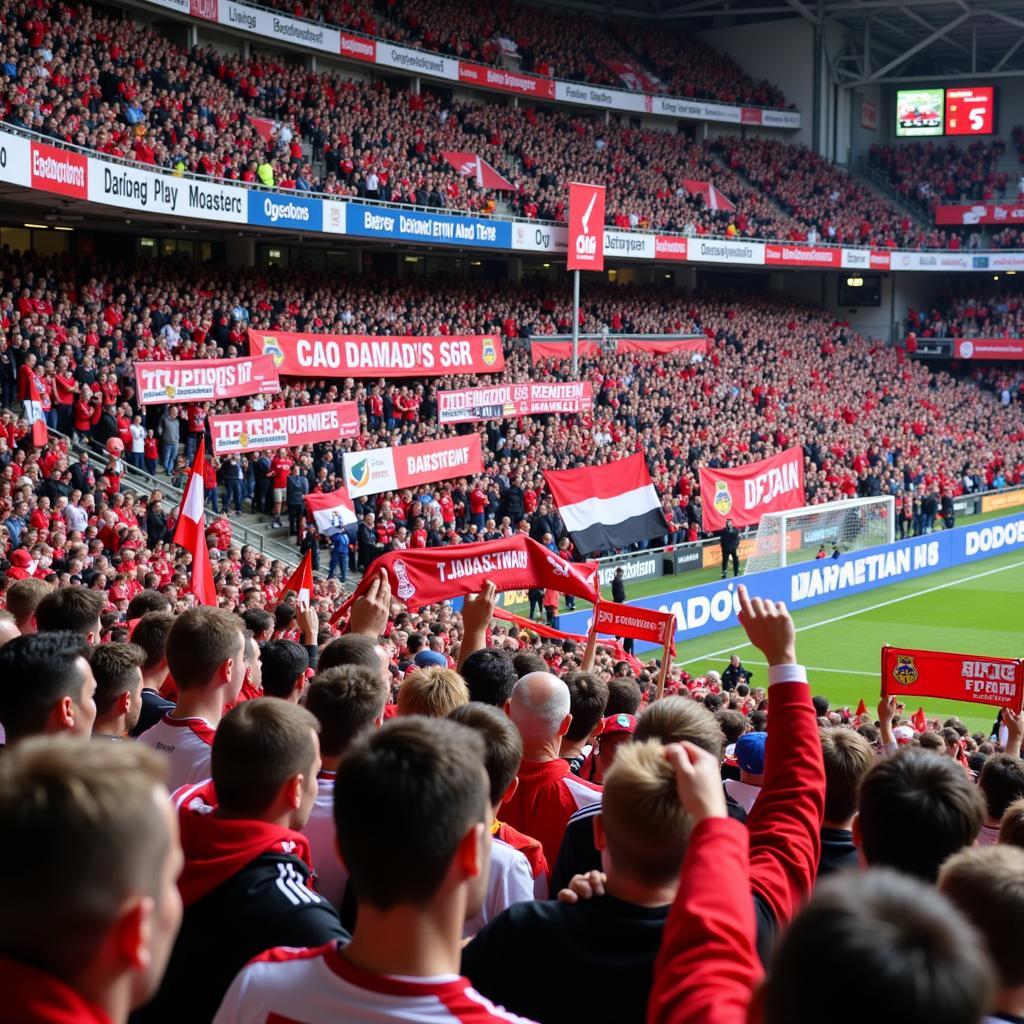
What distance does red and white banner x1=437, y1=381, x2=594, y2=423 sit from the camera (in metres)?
30.1

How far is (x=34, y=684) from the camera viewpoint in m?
4.27

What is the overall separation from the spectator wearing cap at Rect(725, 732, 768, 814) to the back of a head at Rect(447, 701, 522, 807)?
258 cm

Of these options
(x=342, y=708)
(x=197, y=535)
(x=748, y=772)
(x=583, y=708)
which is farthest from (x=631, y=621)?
(x=342, y=708)

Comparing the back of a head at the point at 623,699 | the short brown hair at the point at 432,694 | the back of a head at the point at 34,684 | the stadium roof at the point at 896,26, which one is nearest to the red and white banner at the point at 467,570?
the back of a head at the point at 623,699

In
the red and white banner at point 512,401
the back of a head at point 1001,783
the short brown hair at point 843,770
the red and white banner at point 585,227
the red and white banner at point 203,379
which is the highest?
the red and white banner at point 585,227

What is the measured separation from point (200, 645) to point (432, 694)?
90 cm

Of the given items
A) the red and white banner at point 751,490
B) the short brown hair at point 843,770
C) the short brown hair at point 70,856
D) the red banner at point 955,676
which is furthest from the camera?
the red and white banner at point 751,490

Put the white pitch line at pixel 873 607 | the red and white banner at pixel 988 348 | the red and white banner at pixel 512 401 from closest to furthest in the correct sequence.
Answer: the white pitch line at pixel 873 607
the red and white banner at pixel 512 401
the red and white banner at pixel 988 348

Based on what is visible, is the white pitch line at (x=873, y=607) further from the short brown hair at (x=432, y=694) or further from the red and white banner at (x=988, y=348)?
the red and white banner at (x=988, y=348)

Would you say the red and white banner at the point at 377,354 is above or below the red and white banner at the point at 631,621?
above

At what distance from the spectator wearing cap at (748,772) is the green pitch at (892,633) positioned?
596 inches

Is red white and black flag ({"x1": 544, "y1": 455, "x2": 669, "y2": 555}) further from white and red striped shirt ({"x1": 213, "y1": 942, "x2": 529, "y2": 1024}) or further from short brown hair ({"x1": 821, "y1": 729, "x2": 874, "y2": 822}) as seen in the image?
white and red striped shirt ({"x1": 213, "y1": 942, "x2": 529, "y2": 1024})

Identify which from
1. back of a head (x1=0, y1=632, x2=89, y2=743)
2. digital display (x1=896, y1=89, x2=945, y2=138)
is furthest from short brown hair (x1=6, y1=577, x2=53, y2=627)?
digital display (x1=896, y1=89, x2=945, y2=138)

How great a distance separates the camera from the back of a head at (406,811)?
8.07 ft
